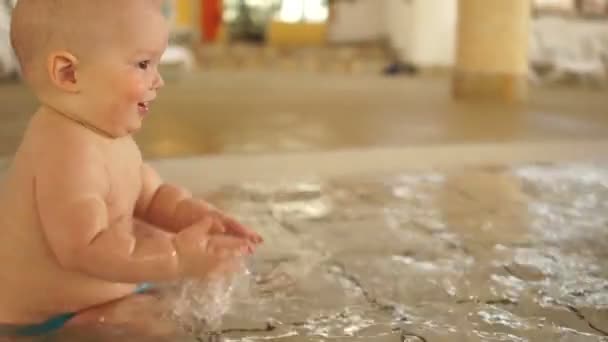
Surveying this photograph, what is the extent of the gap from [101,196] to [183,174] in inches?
40.5

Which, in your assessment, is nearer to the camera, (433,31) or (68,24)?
(68,24)

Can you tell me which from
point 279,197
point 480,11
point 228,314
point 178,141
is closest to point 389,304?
point 228,314

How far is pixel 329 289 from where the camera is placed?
1156mm

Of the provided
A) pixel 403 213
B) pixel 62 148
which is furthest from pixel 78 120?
pixel 403 213

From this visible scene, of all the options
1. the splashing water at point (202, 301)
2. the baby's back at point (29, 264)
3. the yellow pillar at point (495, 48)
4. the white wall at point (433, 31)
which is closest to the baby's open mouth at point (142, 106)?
the baby's back at point (29, 264)

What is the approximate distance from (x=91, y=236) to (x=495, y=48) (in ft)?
11.1

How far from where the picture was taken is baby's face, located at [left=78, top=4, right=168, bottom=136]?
90 cm

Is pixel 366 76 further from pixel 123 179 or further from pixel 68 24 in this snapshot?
pixel 68 24

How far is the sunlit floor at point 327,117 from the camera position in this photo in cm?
250

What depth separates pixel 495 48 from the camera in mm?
3947

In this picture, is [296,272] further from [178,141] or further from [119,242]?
[178,141]

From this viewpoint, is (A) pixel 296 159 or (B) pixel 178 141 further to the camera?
(B) pixel 178 141

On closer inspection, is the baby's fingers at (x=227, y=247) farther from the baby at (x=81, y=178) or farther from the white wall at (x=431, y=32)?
the white wall at (x=431, y=32)

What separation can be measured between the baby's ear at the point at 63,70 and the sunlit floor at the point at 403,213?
0.31 metres
